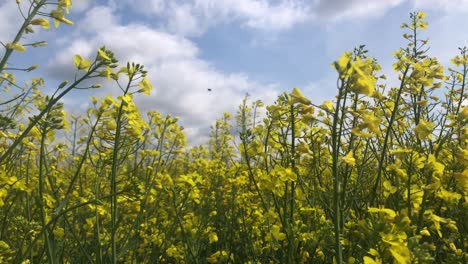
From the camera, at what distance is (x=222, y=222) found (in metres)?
4.91

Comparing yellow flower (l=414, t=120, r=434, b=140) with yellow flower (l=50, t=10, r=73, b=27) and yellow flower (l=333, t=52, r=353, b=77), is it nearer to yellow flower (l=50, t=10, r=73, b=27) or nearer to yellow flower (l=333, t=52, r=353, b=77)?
yellow flower (l=333, t=52, r=353, b=77)

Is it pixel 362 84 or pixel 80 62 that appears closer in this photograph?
pixel 362 84

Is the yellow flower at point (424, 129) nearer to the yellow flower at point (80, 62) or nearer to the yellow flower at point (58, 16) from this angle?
the yellow flower at point (80, 62)

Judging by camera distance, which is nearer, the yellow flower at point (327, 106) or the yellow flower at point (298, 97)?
the yellow flower at point (327, 106)

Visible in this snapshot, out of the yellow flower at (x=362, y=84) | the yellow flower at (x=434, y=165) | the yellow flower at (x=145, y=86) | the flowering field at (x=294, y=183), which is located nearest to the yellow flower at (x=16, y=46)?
the flowering field at (x=294, y=183)

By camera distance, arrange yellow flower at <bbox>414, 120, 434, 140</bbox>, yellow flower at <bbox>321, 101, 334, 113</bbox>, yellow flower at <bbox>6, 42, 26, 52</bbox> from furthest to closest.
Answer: yellow flower at <bbox>414, 120, 434, 140</bbox> < yellow flower at <bbox>321, 101, 334, 113</bbox> < yellow flower at <bbox>6, 42, 26, 52</bbox>

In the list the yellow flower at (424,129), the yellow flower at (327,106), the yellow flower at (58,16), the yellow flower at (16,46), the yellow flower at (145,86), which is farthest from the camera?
the yellow flower at (145,86)

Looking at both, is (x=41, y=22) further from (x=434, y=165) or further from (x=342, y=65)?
(x=434, y=165)

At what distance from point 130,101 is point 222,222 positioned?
2.81m

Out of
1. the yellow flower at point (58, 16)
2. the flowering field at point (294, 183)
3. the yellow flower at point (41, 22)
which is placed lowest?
the flowering field at point (294, 183)

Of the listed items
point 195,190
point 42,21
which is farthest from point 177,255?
point 42,21

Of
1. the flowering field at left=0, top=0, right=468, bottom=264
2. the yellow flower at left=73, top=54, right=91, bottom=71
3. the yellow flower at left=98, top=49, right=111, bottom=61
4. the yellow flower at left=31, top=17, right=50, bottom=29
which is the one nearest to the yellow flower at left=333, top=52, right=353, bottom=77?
the flowering field at left=0, top=0, right=468, bottom=264

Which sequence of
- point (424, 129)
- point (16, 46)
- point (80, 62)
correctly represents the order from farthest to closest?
point (424, 129)
point (80, 62)
point (16, 46)

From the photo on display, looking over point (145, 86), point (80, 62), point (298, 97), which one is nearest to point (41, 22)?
point (80, 62)
